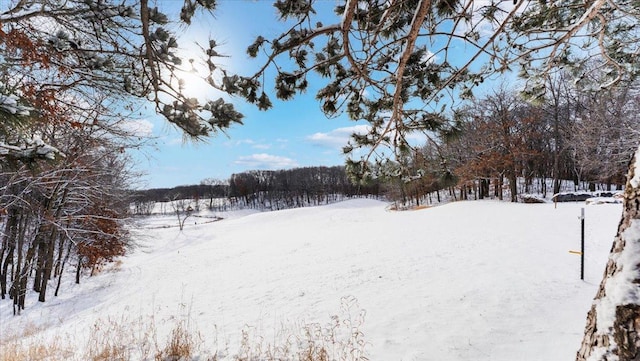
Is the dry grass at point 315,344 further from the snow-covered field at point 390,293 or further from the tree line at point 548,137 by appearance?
the tree line at point 548,137

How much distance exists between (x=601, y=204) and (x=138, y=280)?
59.7ft

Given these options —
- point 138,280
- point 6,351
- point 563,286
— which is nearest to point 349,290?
point 563,286

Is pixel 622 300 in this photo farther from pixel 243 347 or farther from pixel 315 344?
pixel 243 347

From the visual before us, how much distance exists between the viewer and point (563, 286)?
16.0ft

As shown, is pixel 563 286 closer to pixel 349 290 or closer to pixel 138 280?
pixel 349 290

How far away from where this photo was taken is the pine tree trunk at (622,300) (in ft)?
3.38

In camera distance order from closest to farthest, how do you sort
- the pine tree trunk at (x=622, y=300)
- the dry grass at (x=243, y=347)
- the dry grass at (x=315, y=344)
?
the pine tree trunk at (x=622, y=300)
the dry grass at (x=315, y=344)
the dry grass at (x=243, y=347)

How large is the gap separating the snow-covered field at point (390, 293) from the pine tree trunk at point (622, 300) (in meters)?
2.41

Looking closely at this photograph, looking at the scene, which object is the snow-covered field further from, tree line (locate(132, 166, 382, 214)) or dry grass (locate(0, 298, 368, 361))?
tree line (locate(132, 166, 382, 214))

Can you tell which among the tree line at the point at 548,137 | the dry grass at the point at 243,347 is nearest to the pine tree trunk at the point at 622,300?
the dry grass at the point at 243,347

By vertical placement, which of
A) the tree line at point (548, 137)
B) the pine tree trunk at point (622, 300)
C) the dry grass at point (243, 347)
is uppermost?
the tree line at point (548, 137)

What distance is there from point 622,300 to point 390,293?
471 cm

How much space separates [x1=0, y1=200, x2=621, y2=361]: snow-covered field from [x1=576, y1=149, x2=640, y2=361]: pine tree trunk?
7.90 feet

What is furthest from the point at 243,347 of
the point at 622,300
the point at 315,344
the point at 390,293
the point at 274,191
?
the point at 274,191
